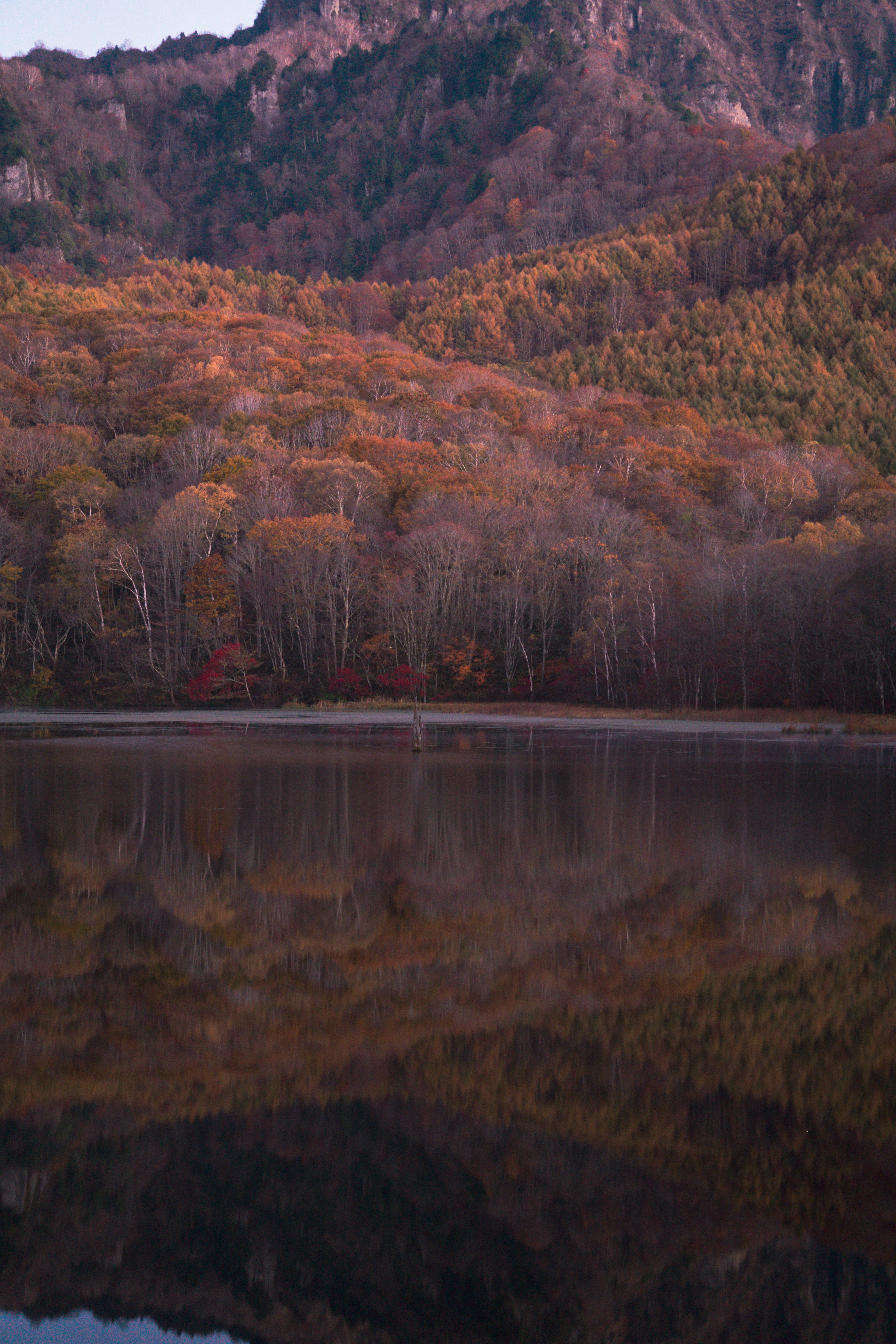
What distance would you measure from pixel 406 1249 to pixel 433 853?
356 inches

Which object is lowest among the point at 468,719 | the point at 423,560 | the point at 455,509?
the point at 468,719

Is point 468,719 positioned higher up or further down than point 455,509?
further down

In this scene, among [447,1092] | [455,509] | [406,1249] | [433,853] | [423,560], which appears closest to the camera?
[406,1249]

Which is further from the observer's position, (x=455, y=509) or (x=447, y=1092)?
(x=455, y=509)

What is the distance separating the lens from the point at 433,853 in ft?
44.2

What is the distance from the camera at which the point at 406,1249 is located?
14.6 ft

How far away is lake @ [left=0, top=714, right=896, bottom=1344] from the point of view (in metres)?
4.23

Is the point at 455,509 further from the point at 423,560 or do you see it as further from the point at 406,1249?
the point at 406,1249

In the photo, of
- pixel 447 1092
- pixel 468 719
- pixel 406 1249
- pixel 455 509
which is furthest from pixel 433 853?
pixel 455 509

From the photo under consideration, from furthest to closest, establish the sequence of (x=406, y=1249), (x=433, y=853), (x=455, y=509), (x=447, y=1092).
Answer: (x=455, y=509) → (x=433, y=853) → (x=447, y=1092) → (x=406, y=1249)

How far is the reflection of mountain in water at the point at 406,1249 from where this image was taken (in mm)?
4086

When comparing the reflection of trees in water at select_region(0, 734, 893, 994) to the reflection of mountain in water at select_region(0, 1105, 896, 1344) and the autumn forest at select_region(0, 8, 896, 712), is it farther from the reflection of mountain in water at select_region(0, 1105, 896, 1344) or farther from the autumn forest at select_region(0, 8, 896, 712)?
the autumn forest at select_region(0, 8, 896, 712)

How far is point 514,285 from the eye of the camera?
160 metres

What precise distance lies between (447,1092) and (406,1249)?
1460 mm
